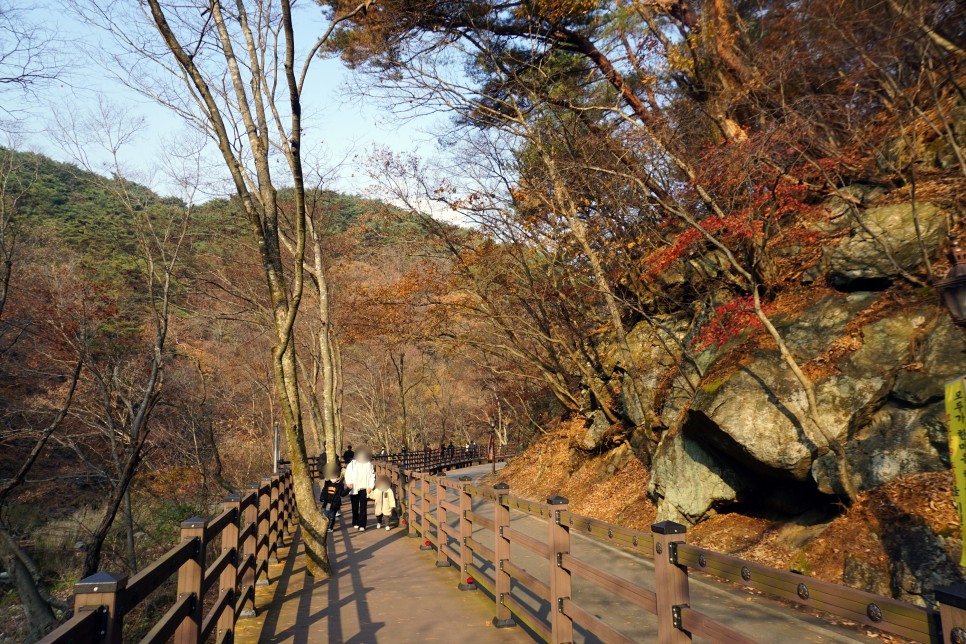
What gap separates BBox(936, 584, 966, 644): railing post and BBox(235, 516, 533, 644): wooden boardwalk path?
181 inches

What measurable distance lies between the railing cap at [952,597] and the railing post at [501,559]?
480cm

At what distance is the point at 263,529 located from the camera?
28.9 ft

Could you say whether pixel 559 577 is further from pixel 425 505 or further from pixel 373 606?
pixel 425 505

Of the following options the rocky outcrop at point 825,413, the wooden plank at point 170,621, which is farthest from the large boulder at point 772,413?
the wooden plank at point 170,621

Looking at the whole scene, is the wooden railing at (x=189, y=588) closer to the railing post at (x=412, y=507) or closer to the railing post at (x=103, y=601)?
the railing post at (x=103, y=601)

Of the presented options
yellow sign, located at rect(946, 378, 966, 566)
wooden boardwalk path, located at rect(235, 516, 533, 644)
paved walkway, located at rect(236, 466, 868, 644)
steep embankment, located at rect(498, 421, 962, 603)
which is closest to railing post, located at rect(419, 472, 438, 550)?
wooden boardwalk path, located at rect(235, 516, 533, 644)

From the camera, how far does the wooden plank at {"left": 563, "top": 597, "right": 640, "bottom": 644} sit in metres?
4.16

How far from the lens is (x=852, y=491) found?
8086mm

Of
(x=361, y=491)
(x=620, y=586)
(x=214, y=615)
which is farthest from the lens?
(x=361, y=491)

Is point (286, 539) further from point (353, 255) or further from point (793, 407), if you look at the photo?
point (353, 255)

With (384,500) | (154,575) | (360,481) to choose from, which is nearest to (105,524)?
(360,481)

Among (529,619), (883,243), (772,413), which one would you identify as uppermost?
(883,243)

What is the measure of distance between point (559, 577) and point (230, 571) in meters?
2.90

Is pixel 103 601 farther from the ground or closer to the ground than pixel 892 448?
farther from the ground
